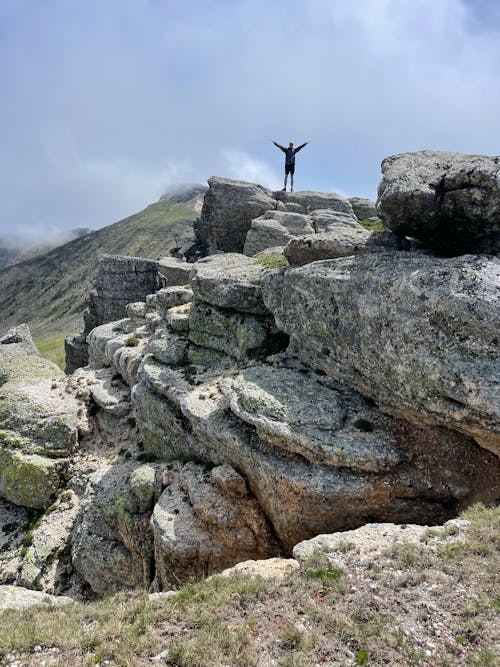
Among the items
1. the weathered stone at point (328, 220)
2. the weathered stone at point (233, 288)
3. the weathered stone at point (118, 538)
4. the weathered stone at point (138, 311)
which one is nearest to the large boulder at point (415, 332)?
the weathered stone at point (233, 288)

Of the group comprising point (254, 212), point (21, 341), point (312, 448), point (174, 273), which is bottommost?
point (312, 448)

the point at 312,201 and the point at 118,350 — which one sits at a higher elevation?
the point at 312,201

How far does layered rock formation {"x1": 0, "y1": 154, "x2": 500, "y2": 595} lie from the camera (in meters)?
15.8

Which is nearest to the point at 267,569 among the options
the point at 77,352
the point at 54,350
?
the point at 77,352

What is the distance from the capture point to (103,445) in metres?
31.0

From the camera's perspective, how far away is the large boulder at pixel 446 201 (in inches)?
676

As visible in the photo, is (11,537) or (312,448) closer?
(312,448)

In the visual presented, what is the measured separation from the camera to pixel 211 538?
19.4 m

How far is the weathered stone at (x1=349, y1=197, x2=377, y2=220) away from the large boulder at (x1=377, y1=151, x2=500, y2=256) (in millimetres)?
50263

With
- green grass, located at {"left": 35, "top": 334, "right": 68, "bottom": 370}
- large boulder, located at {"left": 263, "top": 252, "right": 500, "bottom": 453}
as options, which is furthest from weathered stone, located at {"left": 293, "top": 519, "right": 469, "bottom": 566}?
green grass, located at {"left": 35, "top": 334, "right": 68, "bottom": 370}

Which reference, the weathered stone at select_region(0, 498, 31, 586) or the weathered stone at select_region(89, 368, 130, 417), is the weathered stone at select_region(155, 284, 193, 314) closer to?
the weathered stone at select_region(89, 368, 130, 417)

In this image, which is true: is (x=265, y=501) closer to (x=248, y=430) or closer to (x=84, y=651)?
(x=248, y=430)

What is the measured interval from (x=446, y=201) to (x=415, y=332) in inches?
249

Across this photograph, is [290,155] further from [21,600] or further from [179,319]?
[21,600]
